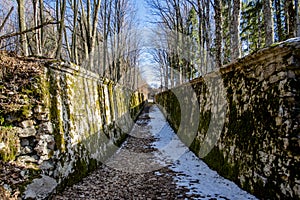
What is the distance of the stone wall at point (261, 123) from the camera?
8.23 ft

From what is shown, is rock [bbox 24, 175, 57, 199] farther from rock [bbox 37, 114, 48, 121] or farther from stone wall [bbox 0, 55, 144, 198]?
rock [bbox 37, 114, 48, 121]

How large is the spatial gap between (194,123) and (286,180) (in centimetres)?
427

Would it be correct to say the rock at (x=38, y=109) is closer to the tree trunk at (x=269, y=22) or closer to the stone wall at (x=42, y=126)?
the stone wall at (x=42, y=126)

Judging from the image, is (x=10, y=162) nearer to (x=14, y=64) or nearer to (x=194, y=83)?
(x=14, y=64)

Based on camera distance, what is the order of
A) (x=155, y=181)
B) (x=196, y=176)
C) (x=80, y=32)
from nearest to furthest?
(x=155, y=181) → (x=196, y=176) → (x=80, y=32)

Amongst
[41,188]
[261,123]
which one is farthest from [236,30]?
[41,188]

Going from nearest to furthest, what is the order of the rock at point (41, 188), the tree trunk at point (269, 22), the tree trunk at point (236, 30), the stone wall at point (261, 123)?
the stone wall at point (261, 123) < the rock at point (41, 188) < the tree trunk at point (269, 22) < the tree trunk at point (236, 30)

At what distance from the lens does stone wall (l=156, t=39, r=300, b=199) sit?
98.7 inches

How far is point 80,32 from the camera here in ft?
49.0

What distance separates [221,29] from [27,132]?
24.6ft

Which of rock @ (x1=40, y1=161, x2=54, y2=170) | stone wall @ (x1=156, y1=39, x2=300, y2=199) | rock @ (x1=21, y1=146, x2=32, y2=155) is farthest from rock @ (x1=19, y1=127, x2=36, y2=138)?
stone wall @ (x1=156, y1=39, x2=300, y2=199)

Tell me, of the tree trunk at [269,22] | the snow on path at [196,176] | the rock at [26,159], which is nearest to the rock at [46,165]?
the rock at [26,159]

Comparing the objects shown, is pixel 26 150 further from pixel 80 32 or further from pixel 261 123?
pixel 80 32

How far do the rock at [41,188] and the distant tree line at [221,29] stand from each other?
5845 millimetres
